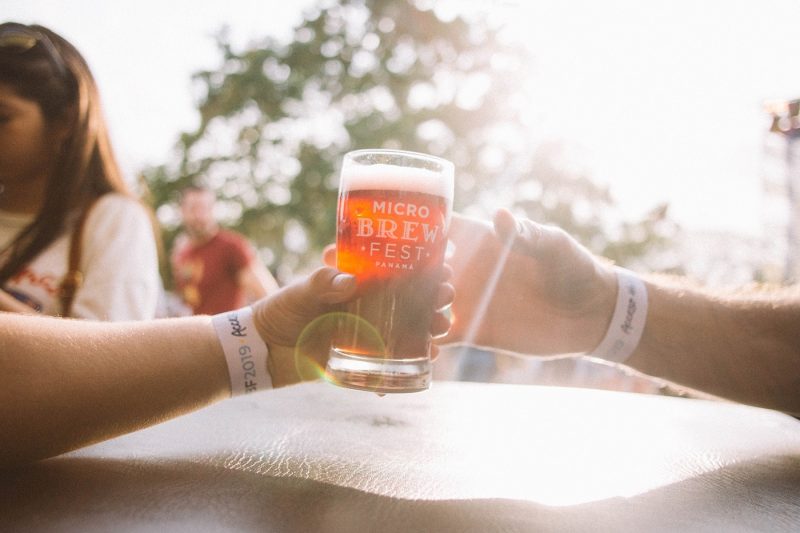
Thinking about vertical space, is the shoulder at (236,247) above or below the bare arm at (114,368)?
below

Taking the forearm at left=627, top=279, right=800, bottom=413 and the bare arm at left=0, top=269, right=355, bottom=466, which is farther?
the forearm at left=627, top=279, right=800, bottom=413

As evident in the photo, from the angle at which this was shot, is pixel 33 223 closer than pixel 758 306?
No

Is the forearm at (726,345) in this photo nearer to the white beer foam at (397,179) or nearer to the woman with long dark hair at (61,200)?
the white beer foam at (397,179)

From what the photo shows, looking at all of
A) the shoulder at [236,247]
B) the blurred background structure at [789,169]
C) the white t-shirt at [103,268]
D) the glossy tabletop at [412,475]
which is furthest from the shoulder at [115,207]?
the shoulder at [236,247]

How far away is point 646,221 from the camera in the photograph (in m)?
12.5

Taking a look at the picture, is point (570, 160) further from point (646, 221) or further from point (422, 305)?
point (422, 305)

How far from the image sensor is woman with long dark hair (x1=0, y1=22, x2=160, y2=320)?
181 cm

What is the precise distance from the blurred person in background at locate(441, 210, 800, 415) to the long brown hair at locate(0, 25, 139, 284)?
129 cm

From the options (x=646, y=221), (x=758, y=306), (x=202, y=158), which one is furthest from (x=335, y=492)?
(x=646, y=221)

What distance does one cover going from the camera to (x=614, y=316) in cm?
149

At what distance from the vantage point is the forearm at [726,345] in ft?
4.28

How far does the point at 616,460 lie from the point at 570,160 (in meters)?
11.4

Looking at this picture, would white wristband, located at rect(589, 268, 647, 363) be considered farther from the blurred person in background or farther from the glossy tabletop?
the glossy tabletop

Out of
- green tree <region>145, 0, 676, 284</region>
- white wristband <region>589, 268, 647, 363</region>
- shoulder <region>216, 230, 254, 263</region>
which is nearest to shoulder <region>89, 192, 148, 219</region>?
white wristband <region>589, 268, 647, 363</region>
